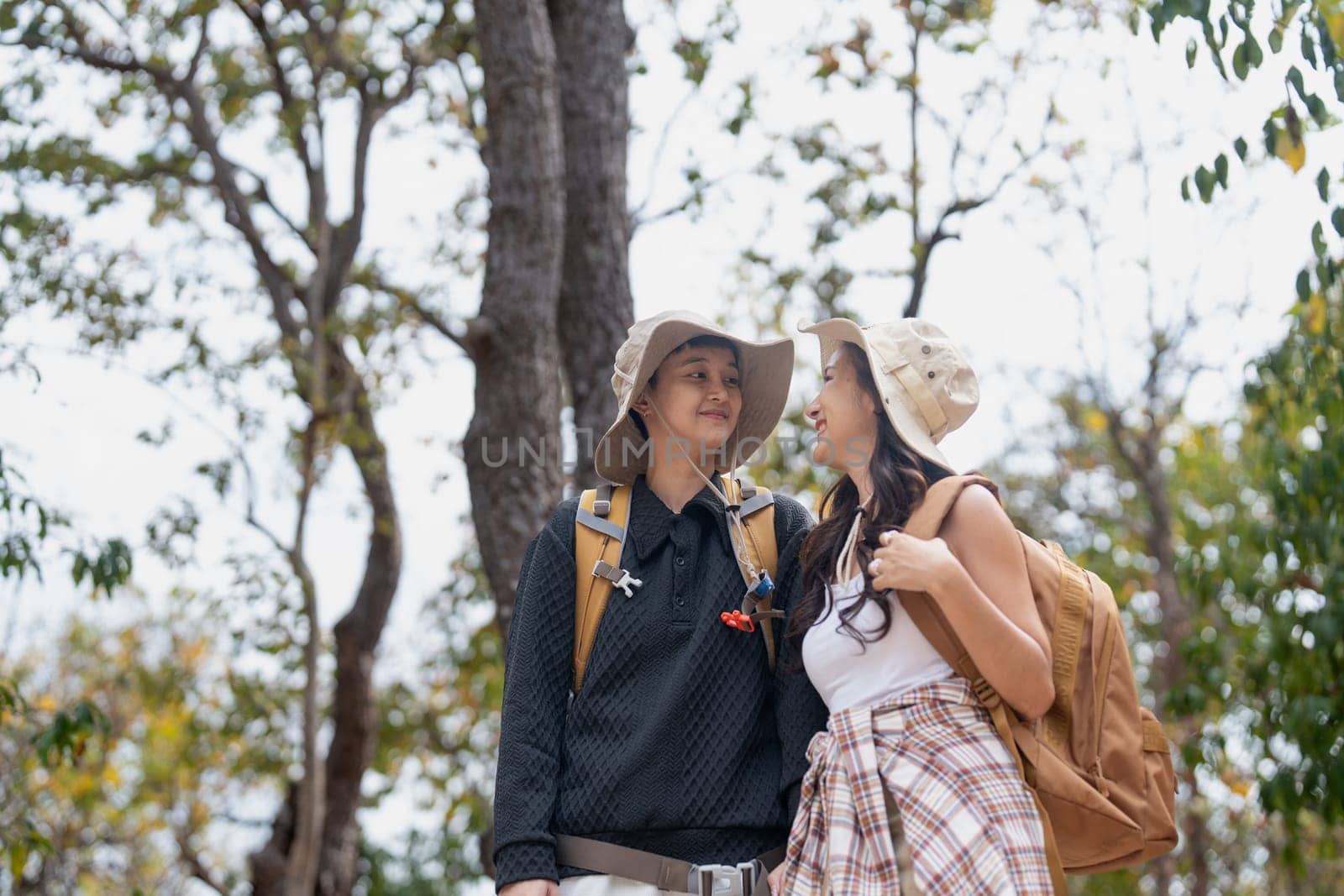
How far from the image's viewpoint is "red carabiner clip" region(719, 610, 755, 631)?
2.87m

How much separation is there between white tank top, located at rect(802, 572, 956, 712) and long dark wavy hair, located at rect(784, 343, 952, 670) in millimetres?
21

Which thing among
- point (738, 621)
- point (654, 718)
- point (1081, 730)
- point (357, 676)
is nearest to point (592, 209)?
point (738, 621)

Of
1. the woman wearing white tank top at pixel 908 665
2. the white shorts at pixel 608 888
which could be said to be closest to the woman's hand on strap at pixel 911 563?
the woman wearing white tank top at pixel 908 665

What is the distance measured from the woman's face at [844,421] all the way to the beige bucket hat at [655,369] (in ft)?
1.12

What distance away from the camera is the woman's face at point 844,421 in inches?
113

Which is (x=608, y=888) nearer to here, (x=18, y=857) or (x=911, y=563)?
(x=911, y=563)

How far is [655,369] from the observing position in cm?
320

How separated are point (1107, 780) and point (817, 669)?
587mm

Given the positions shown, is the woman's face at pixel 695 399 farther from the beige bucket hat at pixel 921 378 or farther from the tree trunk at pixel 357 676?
the tree trunk at pixel 357 676

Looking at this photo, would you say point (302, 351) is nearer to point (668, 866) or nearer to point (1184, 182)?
point (1184, 182)

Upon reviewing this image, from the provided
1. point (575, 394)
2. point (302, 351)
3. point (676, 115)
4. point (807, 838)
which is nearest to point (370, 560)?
point (302, 351)

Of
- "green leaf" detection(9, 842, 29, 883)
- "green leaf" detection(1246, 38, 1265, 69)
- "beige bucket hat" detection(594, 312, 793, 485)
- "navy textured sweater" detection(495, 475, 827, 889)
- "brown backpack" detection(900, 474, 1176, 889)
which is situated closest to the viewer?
"brown backpack" detection(900, 474, 1176, 889)

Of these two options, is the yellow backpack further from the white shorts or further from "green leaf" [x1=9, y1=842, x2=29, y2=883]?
"green leaf" [x1=9, y1=842, x2=29, y2=883]

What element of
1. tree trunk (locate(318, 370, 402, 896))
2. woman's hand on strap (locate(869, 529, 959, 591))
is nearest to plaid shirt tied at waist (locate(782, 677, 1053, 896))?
woman's hand on strap (locate(869, 529, 959, 591))
